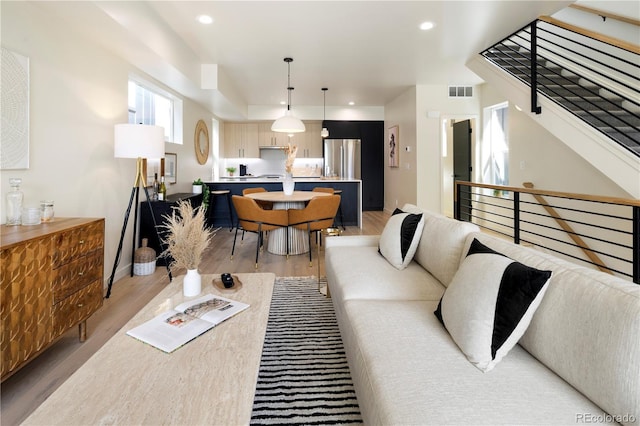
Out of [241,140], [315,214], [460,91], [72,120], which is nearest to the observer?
[72,120]

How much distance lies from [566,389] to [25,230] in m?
2.62

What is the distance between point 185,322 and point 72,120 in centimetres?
230

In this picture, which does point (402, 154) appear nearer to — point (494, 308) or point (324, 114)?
point (324, 114)

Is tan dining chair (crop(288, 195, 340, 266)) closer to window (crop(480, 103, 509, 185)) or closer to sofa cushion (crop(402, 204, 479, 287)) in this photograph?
sofa cushion (crop(402, 204, 479, 287))

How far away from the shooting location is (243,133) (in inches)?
339

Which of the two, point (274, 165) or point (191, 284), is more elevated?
point (274, 165)

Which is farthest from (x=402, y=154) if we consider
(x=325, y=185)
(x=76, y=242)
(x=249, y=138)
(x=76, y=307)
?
(x=76, y=307)

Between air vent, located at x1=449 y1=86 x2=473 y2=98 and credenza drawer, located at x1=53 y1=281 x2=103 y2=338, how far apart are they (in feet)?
21.3

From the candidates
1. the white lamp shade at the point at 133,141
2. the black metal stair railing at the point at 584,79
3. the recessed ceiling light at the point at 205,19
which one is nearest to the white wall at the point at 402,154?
the black metal stair railing at the point at 584,79

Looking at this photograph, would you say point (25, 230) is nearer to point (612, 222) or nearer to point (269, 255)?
point (269, 255)

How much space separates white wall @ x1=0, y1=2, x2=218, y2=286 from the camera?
233 centimetres

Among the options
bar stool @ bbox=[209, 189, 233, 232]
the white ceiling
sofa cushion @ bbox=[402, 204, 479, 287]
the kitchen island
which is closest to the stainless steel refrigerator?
the kitchen island

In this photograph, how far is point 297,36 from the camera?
4.02m

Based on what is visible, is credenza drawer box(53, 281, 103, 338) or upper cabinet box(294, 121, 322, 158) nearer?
credenza drawer box(53, 281, 103, 338)
